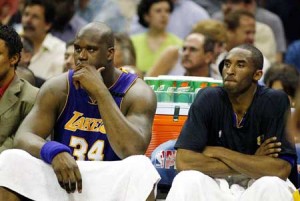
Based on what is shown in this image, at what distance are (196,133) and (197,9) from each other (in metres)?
5.13

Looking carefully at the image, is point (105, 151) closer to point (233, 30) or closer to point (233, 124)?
point (233, 124)

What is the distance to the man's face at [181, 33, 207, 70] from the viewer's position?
9906mm

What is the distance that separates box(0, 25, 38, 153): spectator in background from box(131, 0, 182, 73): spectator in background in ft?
12.4

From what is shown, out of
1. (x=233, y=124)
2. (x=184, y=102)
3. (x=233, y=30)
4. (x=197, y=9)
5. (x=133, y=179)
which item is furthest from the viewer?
(x=197, y=9)

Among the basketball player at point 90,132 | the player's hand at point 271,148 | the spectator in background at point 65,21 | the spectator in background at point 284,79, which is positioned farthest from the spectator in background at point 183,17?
the player's hand at point 271,148

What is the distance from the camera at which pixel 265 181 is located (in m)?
6.42

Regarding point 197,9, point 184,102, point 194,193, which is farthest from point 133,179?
point 197,9

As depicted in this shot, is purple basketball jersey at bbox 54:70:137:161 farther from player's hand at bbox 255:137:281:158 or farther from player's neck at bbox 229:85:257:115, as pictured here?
player's hand at bbox 255:137:281:158

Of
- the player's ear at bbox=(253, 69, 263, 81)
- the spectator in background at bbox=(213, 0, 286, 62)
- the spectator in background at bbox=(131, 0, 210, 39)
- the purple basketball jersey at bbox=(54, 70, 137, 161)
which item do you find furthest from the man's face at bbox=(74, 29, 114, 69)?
the spectator in background at bbox=(213, 0, 286, 62)

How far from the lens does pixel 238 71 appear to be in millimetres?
6930

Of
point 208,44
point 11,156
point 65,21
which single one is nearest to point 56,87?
point 11,156

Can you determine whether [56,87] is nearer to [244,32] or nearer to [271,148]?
[271,148]

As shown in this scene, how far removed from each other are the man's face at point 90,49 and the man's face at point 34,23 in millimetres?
4101

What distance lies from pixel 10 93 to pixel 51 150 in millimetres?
928
